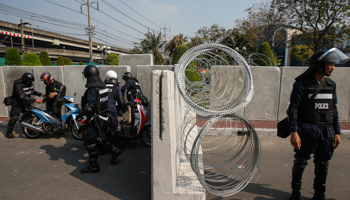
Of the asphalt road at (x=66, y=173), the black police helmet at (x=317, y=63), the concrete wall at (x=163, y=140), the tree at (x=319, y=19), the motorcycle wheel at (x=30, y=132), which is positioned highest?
the tree at (x=319, y=19)

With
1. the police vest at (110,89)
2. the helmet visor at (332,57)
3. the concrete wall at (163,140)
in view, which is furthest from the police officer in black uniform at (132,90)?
the helmet visor at (332,57)

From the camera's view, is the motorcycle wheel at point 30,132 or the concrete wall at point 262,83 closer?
the motorcycle wheel at point 30,132

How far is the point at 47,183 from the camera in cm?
366

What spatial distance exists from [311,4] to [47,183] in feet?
66.6

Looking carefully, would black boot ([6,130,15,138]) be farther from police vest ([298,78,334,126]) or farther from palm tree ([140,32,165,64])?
palm tree ([140,32,165,64])

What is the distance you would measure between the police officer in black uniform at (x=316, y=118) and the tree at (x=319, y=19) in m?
16.9

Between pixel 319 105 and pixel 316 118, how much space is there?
0.18 meters

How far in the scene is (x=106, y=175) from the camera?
3955 millimetres

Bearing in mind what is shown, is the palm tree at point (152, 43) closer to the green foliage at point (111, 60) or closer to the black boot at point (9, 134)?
the green foliage at point (111, 60)

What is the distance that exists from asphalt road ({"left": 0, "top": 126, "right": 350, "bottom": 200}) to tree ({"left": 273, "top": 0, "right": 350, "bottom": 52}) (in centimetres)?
1496

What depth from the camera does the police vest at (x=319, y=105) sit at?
2916 millimetres

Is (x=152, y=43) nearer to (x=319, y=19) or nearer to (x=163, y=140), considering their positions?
(x=319, y=19)

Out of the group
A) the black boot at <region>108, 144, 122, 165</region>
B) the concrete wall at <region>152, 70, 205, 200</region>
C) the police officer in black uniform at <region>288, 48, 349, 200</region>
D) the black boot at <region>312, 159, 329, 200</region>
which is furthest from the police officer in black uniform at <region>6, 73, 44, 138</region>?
the black boot at <region>312, 159, 329, 200</region>

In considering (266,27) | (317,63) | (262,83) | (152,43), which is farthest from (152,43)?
(317,63)
